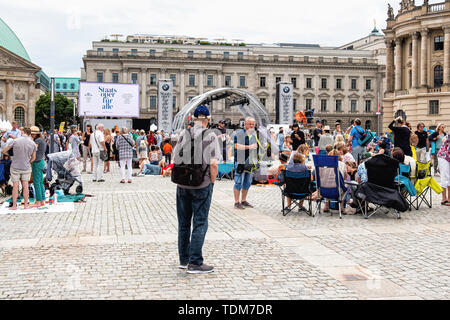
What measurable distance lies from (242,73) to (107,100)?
189ft

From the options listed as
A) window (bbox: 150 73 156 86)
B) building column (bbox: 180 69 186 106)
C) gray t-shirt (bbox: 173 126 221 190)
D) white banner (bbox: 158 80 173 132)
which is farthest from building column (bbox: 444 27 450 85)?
gray t-shirt (bbox: 173 126 221 190)

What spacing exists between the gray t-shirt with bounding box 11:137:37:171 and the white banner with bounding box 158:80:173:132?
24156 mm

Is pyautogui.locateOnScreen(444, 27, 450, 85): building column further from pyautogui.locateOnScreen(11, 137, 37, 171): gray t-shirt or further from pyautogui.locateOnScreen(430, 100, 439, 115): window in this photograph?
pyautogui.locateOnScreen(11, 137, 37, 171): gray t-shirt

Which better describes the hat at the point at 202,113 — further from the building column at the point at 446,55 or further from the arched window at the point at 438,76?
the arched window at the point at 438,76

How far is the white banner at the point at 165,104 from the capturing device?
112ft

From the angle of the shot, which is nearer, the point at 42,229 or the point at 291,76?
the point at 42,229

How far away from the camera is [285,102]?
4106 centimetres

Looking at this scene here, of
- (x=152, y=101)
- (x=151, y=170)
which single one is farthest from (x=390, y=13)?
(x=151, y=170)

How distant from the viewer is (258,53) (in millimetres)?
97500

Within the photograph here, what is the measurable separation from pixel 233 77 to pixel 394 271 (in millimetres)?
85809

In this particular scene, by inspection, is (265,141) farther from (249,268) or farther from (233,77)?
(233,77)

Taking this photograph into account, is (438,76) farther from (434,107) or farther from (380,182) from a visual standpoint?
(380,182)

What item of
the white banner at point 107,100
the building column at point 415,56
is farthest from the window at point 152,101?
the white banner at point 107,100
